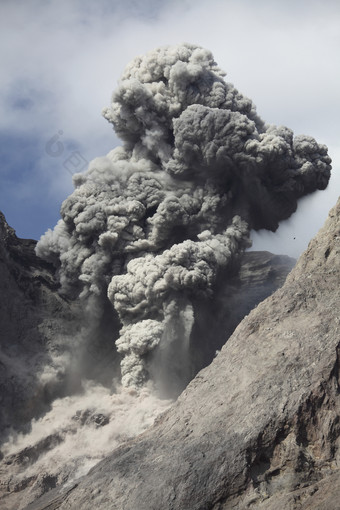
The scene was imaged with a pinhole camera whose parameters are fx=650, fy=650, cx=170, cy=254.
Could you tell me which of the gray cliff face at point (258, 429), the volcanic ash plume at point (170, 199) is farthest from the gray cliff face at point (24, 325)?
the gray cliff face at point (258, 429)

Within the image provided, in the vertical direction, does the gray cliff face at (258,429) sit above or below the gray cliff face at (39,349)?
below

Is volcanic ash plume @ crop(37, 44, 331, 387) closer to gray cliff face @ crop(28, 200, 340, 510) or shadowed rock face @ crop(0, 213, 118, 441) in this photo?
shadowed rock face @ crop(0, 213, 118, 441)

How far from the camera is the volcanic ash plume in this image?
25375mm

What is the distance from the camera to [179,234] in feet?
92.6

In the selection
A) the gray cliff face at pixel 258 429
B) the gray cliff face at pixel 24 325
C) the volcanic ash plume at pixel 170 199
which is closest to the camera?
the gray cliff face at pixel 258 429

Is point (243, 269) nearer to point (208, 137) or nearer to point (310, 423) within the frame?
point (208, 137)

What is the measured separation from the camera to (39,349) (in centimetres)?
2569

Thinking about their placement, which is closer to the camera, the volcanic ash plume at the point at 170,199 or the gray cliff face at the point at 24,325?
the gray cliff face at the point at 24,325

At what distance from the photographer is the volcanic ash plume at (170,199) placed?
25.4m

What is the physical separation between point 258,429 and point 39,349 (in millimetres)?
14152

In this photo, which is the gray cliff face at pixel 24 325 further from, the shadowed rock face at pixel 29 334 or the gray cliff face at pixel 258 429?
the gray cliff face at pixel 258 429

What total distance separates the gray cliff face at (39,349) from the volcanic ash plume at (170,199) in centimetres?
87

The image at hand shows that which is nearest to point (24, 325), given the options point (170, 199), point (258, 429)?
point (170, 199)

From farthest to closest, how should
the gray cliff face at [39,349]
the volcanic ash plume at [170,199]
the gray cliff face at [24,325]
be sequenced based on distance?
the volcanic ash plume at [170,199]
the gray cliff face at [24,325]
the gray cliff face at [39,349]
